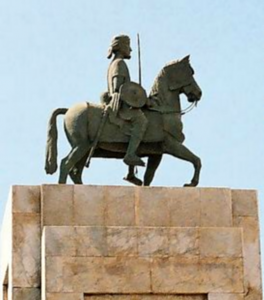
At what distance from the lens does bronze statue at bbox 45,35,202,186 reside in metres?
24.8

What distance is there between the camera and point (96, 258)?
77.0 ft

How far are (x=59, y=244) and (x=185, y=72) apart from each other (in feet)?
14.1

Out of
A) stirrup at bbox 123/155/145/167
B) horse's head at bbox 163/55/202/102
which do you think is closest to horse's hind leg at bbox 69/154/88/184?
stirrup at bbox 123/155/145/167

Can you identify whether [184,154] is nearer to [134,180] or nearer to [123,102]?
[134,180]

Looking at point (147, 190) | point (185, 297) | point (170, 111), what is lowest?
point (185, 297)

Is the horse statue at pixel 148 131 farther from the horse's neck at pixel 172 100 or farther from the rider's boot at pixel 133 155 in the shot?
the rider's boot at pixel 133 155

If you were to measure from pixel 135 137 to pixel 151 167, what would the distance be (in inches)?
33.5

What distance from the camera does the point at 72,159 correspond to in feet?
81.0

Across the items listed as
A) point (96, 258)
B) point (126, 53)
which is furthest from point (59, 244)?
point (126, 53)

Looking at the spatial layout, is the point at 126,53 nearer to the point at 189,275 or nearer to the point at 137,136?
the point at 137,136

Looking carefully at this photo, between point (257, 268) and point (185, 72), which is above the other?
point (185, 72)

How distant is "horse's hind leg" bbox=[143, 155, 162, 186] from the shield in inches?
40.0

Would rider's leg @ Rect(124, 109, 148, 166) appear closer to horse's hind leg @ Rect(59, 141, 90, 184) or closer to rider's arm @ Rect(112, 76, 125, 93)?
rider's arm @ Rect(112, 76, 125, 93)

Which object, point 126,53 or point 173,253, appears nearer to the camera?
point 173,253
